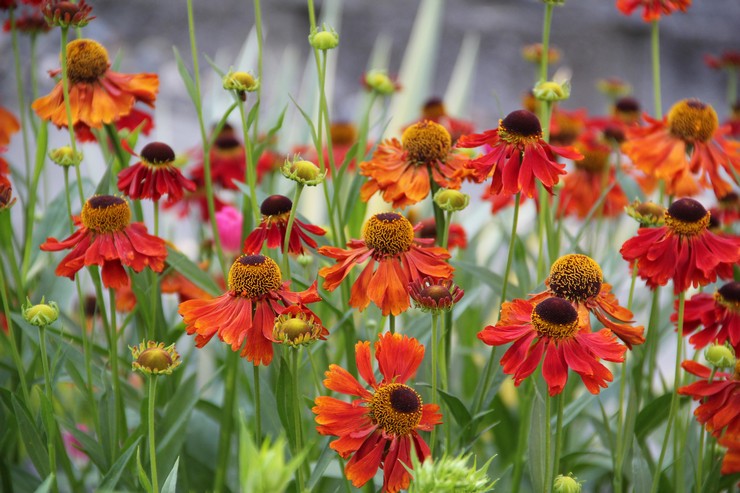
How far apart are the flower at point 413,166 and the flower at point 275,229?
0.07 m

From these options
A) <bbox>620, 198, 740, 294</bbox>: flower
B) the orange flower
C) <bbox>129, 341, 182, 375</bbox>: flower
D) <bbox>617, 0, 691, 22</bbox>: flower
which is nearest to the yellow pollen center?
<bbox>620, 198, 740, 294</bbox>: flower

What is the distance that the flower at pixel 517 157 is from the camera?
607 millimetres

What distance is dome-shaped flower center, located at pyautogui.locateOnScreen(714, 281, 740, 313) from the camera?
26.2 inches

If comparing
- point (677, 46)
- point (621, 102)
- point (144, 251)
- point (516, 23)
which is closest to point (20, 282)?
point (144, 251)

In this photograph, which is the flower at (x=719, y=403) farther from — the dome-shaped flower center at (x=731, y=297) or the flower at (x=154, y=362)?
the flower at (x=154, y=362)

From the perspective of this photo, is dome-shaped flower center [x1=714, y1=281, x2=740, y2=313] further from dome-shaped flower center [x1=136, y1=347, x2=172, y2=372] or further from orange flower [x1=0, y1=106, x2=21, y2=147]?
orange flower [x1=0, y1=106, x2=21, y2=147]

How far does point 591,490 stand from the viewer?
1000 mm

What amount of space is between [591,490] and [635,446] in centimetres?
37

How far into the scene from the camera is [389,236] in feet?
2.02

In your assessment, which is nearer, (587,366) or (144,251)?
(587,366)

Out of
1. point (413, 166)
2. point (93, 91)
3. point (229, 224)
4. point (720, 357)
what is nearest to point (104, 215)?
point (93, 91)

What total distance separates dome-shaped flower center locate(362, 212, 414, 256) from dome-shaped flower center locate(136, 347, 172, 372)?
16 centimetres

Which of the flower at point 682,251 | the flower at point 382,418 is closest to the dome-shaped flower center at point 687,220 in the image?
the flower at point 682,251

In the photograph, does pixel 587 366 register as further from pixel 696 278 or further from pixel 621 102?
pixel 621 102
